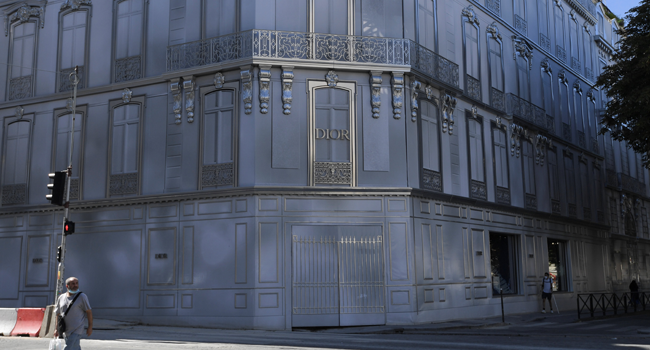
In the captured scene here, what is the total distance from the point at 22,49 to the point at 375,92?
46.4 feet

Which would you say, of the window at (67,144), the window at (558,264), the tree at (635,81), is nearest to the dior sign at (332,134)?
the window at (67,144)

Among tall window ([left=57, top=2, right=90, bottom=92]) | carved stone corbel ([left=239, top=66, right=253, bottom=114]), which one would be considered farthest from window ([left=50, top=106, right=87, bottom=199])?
carved stone corbel ([left=239, top=66, right=253, bottom=114])

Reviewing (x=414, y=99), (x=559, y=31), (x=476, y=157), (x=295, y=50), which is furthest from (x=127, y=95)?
(x=559, y=31)

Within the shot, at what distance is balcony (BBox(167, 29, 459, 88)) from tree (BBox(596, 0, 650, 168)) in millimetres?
9542

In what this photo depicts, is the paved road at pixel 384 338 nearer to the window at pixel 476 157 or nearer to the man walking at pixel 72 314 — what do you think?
the man walking at pixel 72 314

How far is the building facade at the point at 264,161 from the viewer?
66.1 ft

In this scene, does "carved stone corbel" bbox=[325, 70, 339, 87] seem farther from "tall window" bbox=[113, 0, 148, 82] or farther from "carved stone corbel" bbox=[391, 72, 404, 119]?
"tall window" bbox=[113, 0, 148, 82]

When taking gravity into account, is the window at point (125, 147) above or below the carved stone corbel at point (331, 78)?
below

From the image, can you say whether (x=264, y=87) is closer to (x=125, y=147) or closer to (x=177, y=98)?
(x=177, y=98)

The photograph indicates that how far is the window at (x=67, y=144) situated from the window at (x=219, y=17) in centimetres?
572

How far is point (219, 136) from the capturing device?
21.0m

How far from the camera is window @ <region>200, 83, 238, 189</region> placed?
20.7 metres

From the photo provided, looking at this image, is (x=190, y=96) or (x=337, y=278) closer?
(x=337, y=278)

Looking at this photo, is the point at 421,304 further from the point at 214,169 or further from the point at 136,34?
the point at 136,34
